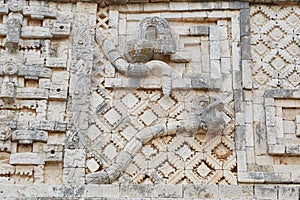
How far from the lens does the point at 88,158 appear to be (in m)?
7.01

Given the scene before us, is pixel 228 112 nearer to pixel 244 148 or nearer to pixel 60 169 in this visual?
pixel 244 148

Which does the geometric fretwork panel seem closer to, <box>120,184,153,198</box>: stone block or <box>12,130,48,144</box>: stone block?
<box>120,184,153,198</box>: stone block

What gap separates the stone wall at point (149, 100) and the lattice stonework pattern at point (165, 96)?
13 mm

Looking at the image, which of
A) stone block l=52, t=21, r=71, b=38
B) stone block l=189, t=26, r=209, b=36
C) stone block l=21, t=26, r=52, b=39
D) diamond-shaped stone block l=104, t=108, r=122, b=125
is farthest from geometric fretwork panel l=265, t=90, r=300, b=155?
stone block l=21, t=26, r=52, b=39

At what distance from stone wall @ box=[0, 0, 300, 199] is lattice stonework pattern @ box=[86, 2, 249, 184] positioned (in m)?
0.01

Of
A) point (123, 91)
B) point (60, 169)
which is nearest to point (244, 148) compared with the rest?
point (123, 91)

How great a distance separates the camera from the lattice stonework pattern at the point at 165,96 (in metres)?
7.02

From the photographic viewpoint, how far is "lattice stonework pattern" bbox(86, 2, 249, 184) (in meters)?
7.02

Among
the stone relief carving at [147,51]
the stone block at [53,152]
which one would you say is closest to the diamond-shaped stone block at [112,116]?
the stone relief carving at [147,51]

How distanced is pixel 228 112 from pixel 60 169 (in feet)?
7.05

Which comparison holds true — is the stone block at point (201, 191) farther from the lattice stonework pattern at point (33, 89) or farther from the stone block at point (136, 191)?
the lattice stonework pattern at point (33, 89)

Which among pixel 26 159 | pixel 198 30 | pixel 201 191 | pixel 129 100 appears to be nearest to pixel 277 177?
pixel 201 191

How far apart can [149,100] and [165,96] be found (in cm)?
21

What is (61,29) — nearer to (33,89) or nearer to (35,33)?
(35,33)
